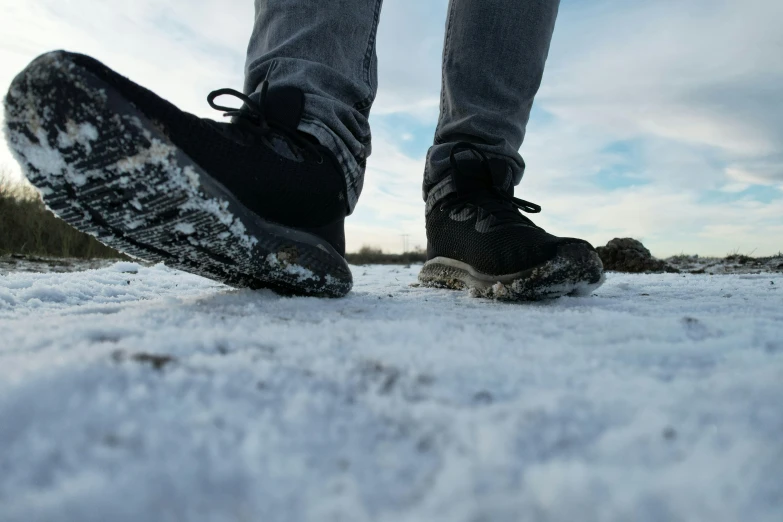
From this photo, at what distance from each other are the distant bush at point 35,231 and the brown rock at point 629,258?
5415mm

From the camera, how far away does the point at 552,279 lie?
111 cm

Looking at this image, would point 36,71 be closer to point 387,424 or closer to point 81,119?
point 81,119

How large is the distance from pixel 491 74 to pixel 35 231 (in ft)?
19.9

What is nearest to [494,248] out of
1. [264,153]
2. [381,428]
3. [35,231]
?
[264,153]

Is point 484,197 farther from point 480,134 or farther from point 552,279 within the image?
point 552,279

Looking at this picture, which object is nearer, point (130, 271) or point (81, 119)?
point (81, 119)

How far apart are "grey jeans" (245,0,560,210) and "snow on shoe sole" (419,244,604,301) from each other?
0.38 m

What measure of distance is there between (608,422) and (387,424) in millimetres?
168

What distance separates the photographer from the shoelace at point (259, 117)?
3.41 ft

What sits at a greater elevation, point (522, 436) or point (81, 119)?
point (81, 119)

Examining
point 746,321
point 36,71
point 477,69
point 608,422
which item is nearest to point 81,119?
point 36,71

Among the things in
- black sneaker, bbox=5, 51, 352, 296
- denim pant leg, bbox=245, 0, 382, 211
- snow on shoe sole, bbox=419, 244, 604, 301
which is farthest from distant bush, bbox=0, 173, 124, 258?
snow on shoe sole, bbox=419, 244, 604, 301

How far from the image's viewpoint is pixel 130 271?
2061 millimetres

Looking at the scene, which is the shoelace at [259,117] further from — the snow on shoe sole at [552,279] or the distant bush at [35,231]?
the distant bush at [35,231]
